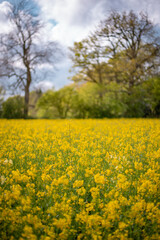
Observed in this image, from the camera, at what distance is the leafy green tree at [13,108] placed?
20453 millimetres

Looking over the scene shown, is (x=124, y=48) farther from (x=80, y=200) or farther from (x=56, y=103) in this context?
(x=80, y=200)

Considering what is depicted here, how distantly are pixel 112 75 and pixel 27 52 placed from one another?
1207cm

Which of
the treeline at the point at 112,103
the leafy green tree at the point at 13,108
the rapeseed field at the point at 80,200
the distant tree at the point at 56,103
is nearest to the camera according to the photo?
the rapeseed field at the point at 80,200

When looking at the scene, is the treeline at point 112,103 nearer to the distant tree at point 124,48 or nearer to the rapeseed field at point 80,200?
the distant tree at point 124,48

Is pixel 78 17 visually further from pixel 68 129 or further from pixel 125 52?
pixel 125 52

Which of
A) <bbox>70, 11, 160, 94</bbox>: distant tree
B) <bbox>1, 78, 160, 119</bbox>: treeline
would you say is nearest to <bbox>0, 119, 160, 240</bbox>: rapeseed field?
<bbox>1, 78, 160, 119</bbox>: treeline

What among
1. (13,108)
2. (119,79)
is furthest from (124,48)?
(13,108)

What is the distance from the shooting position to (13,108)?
2075 cm

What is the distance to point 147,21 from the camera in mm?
21391

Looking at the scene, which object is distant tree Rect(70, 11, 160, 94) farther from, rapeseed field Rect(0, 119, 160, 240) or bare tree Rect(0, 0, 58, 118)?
rapeseed field Rect(0, 119, 160, 240)

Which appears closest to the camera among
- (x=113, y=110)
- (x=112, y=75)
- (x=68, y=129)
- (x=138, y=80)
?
(x=68, y=129)

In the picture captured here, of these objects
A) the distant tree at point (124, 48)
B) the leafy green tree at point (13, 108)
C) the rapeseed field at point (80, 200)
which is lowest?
the rapeseed field at point (80, 200)

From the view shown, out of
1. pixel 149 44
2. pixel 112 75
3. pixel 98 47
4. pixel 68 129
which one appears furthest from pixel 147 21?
pixel 68 129

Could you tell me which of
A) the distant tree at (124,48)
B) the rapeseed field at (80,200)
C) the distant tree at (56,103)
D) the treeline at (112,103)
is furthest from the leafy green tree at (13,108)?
the rapeseed field at (80,200)
